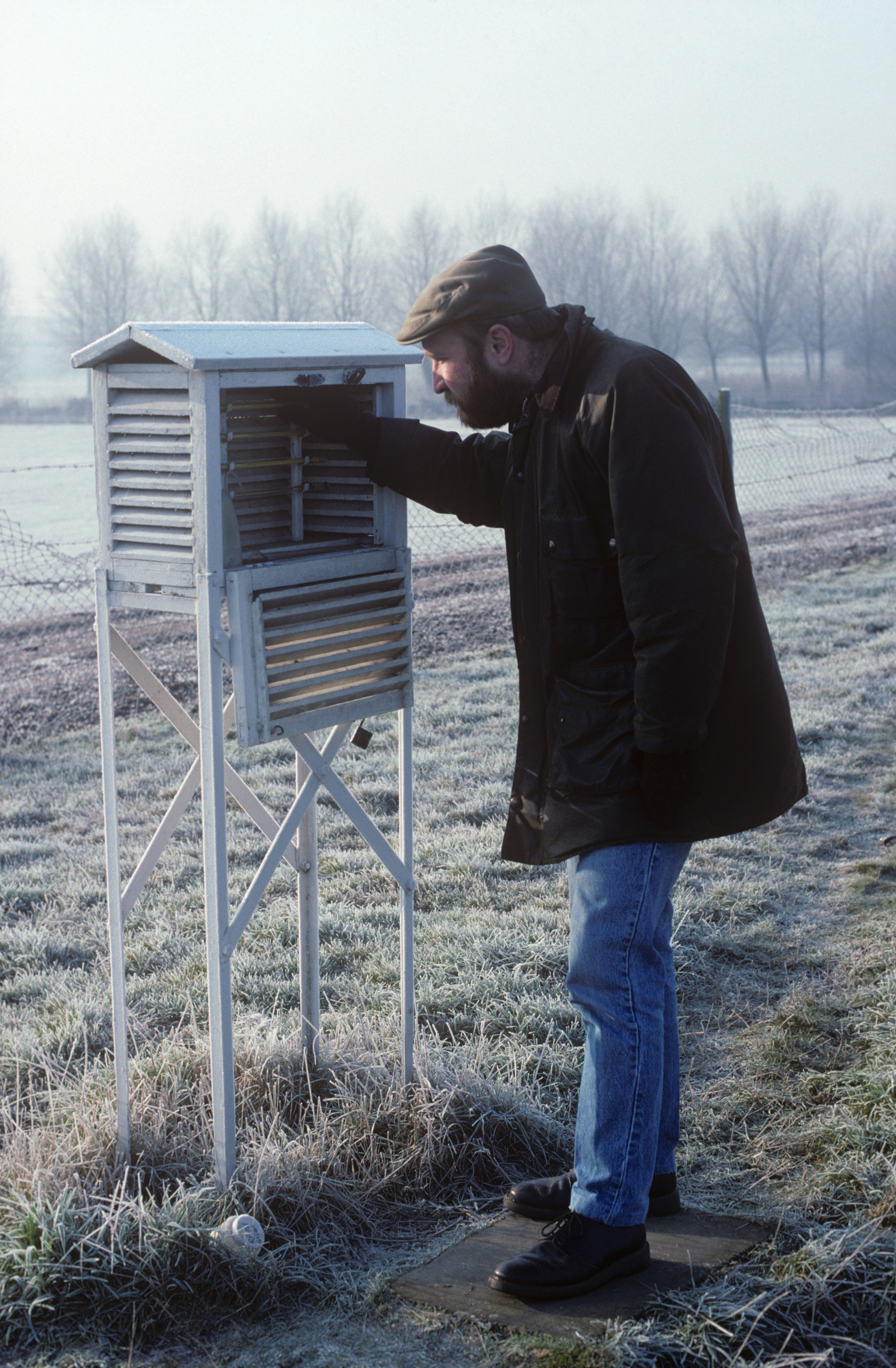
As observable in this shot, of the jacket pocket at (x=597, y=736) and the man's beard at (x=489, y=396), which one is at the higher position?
the man's beard at (x=489, y=396)

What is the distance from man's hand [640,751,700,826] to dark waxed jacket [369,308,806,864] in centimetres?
2

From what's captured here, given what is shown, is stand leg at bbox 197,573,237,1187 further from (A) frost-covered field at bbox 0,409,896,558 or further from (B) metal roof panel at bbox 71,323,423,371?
(A) frost-covered field at bbox 0,409,896,558

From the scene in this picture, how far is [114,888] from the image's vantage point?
2918 mm

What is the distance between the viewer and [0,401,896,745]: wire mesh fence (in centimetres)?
851

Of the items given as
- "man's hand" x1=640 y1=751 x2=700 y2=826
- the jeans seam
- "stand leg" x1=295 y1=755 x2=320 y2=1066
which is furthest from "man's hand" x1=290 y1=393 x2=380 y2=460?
the jeans seam

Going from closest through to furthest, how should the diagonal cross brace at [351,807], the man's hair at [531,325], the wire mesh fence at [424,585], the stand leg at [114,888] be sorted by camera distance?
1. the man's hair at [531,325]
2. the stand leg at [114,888]
3. the diagonal cross brace at [351,807]
4. the wire mesh fence at [424,585]

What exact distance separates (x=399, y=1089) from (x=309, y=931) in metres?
0.46

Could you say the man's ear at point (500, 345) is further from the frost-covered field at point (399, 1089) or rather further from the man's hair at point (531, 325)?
the frost-covered field at point (399, 1089)

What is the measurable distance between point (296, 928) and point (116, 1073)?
5.70 feet

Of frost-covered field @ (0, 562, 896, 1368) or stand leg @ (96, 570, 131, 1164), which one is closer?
frost-covered field @ (0, 562, 896, 1368)

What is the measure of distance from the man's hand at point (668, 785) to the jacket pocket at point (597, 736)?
4cm

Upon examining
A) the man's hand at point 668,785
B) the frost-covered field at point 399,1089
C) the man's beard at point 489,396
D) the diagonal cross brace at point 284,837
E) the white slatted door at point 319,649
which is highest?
the man's beard at point 489,396

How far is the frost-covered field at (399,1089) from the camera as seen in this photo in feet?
8.07

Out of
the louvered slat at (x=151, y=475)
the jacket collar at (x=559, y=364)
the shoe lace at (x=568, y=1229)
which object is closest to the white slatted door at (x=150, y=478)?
the louvered slat at (x=151, y=475)
